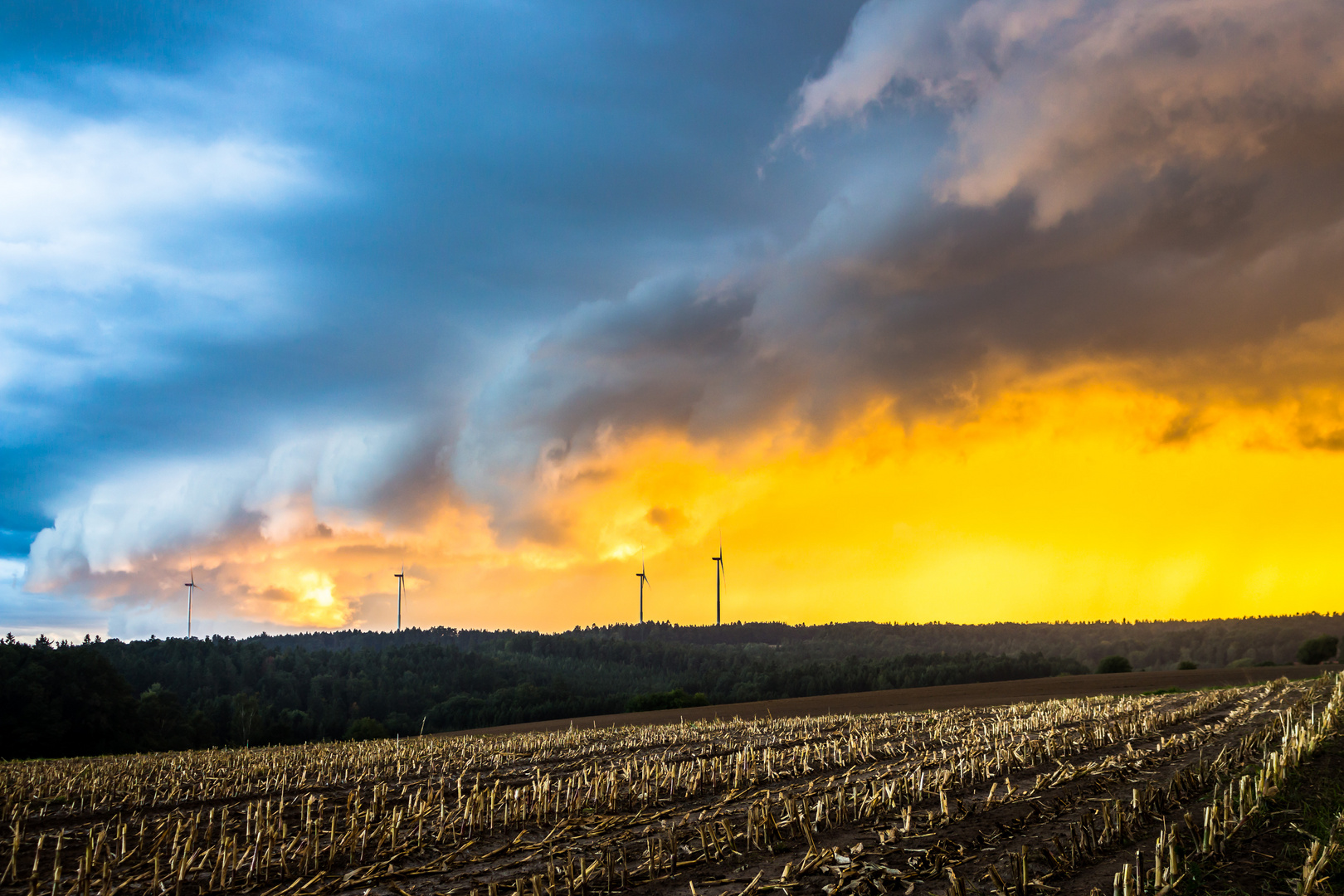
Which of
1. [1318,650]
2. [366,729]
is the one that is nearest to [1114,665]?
[1318,650]

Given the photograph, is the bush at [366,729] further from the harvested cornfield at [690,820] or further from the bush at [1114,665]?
the bush at [1114,665]

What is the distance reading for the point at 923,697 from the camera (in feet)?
397

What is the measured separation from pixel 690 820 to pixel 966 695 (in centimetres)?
10570

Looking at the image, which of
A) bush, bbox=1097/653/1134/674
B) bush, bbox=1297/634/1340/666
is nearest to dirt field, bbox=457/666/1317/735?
bush, bbox=1097/653/1134/674

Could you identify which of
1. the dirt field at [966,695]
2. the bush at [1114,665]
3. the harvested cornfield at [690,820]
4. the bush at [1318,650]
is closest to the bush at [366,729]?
the dirt field at [966,695]

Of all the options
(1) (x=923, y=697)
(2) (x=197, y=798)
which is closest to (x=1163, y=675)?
(1) (x=923, y=697)

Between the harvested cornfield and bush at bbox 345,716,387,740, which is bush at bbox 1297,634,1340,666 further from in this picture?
bush at bbox 345,716,387,740

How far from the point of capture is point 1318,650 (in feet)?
545

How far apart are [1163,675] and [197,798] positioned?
434 ft

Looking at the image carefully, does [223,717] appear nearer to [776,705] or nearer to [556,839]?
[776,705]

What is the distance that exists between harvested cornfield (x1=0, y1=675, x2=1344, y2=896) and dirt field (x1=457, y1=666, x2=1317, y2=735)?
6389 cm

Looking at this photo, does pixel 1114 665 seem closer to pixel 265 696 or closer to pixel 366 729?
pixel 366 729

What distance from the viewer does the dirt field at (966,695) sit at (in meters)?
105

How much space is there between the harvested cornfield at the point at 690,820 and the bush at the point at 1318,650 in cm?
15363
